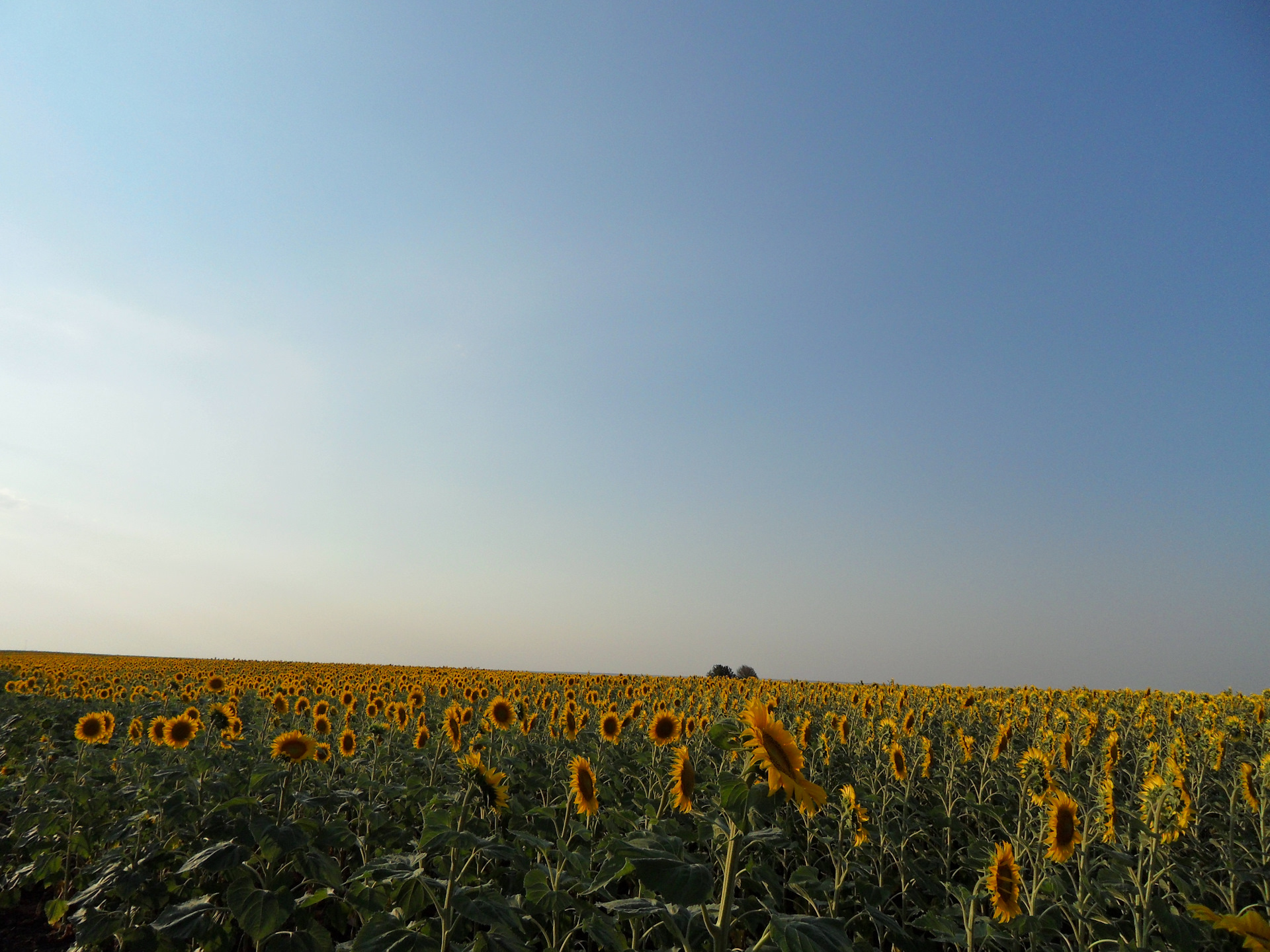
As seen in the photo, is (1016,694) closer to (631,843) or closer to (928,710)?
(928,710)

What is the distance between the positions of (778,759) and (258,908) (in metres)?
3.17

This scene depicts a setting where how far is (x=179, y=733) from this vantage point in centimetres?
818

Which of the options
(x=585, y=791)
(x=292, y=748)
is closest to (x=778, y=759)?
(x=585, y=791)

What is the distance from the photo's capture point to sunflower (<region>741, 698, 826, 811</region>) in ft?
7.80

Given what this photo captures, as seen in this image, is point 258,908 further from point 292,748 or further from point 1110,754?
point 1110,754

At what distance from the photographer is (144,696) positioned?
50.1ft

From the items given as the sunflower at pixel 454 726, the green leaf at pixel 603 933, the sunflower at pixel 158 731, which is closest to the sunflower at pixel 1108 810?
the green leaf at pixel 603 933

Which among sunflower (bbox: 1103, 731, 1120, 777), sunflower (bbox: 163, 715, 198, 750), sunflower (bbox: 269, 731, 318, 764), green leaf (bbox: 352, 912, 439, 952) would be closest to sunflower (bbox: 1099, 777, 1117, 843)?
sunflower (bbox: 1103, 731, 1120, 777)

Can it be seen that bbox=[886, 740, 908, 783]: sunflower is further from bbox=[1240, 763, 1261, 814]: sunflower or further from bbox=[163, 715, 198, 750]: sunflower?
bbox=[163, 715, 198, 750]: sunflower

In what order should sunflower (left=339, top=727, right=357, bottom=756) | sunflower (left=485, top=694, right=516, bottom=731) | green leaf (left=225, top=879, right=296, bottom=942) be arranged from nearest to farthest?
1. green leaf (left=225, top=879, right=296, bottom=942)
2. sunflower (left=339, top=727, right=357, bottom=756)
3. sunflower (left=485, top=694, right=516, bottom=731)

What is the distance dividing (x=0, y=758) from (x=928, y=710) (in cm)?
1672

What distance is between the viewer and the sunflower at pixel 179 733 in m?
8.10

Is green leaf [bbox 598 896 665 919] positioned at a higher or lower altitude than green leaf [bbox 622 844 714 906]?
lower

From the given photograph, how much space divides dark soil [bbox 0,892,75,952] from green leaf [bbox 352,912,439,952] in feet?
17.9
